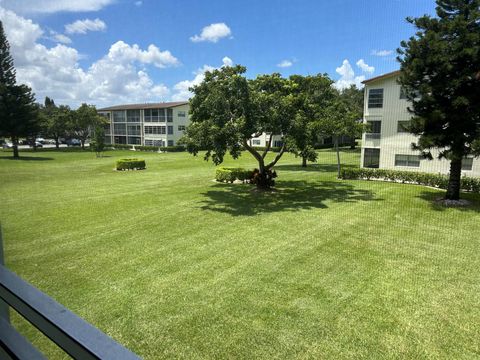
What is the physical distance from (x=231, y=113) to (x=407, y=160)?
48.8 feet

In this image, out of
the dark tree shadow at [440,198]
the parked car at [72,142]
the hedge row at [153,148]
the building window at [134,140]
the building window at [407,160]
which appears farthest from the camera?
the parked car at [72,142]

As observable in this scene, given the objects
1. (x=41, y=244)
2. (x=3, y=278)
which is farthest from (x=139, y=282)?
(x=3, y=278)

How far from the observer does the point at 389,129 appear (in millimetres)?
24219

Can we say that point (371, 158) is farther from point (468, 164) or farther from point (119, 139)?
point (119, 139)

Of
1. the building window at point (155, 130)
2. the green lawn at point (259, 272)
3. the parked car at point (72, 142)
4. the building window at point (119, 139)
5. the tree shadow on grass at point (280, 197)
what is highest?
the building window at point (155, 130)

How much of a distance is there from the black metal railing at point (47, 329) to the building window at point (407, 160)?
25225 mm

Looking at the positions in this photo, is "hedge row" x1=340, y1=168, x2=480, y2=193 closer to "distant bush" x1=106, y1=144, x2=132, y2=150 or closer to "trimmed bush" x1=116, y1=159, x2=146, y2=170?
"trimmed bush" x1=116, y1=159, x2=146, y2=170

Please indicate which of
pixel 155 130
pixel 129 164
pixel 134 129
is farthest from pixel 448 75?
pixel 134 129

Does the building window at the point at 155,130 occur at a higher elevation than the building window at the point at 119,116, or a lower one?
lower

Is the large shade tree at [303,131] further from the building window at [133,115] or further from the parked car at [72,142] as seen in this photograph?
the parked car at [72,142]

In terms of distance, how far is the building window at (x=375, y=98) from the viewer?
2453 centimetres

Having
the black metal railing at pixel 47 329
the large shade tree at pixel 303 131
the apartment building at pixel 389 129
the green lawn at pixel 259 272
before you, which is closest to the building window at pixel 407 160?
the apartment building at pixel 389 129

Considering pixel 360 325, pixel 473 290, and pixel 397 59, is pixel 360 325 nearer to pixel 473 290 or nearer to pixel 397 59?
pixel 473 290

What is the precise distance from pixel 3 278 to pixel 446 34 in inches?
665
